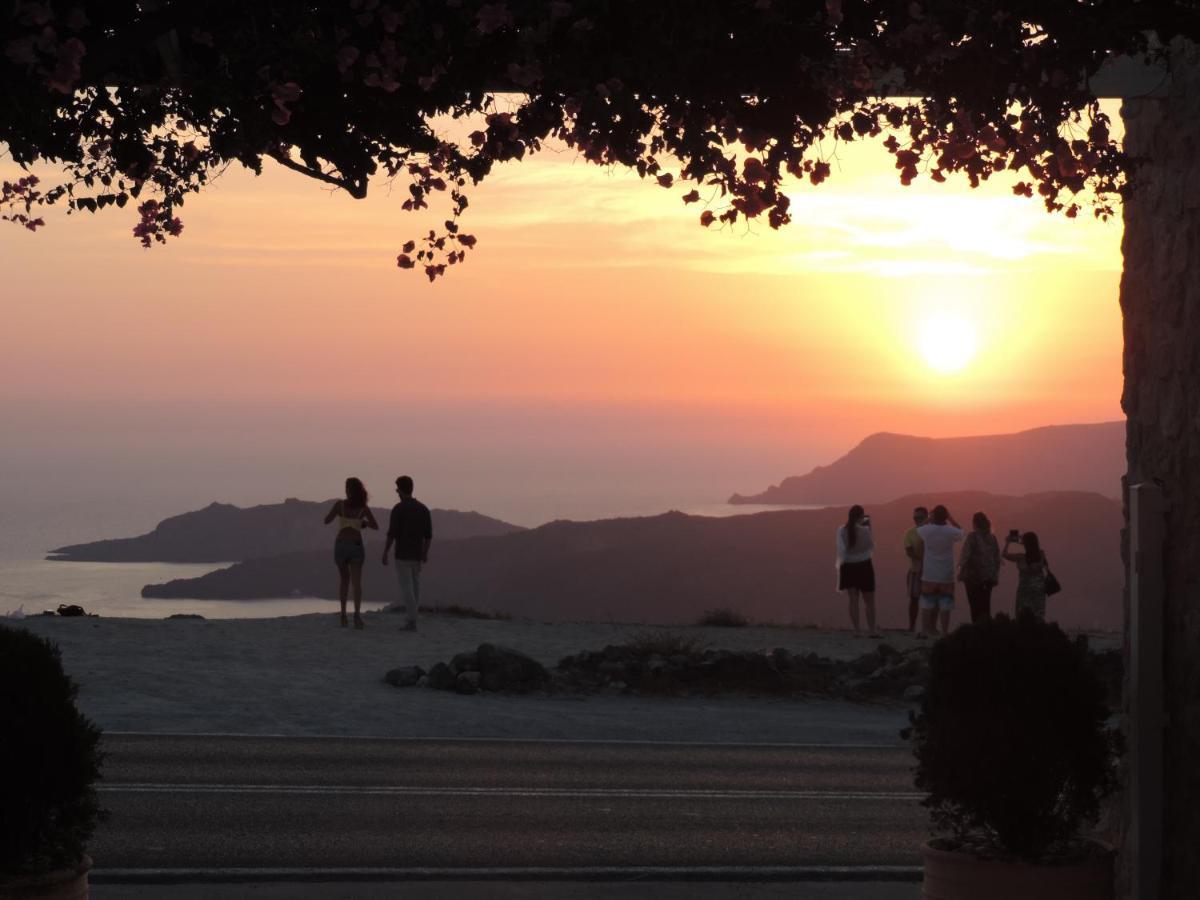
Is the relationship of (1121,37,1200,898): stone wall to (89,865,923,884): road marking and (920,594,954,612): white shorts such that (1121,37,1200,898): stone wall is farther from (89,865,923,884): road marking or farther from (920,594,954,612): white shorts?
(920,594,954,612): white shorts

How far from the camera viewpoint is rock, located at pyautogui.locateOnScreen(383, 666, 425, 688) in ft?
60.1

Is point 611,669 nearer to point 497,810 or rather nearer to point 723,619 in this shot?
point 723,619

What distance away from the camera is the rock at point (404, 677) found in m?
18.3

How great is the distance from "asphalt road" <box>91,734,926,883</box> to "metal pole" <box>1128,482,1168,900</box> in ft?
7.39

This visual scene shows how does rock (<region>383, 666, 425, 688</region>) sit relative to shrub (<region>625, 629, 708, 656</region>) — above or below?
below

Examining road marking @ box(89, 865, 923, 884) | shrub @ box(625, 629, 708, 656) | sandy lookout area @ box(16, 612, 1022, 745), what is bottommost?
road marking @ box(89, 865, 923, 884)

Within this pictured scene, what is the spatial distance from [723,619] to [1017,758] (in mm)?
18270

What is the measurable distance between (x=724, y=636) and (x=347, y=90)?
691 inches

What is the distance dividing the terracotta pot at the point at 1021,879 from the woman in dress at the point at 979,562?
1486cm

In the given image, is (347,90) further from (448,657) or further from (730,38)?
(448,657)

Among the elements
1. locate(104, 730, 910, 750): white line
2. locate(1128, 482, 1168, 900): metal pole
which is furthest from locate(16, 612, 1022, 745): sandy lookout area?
locate(1128, 482, 1168, 900): metal pole

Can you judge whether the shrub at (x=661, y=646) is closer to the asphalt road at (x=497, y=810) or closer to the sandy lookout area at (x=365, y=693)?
the sandy lookout area at (x=365, y=693)

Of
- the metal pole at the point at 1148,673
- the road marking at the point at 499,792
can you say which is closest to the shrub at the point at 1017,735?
the metal pole at the point at 1148,673

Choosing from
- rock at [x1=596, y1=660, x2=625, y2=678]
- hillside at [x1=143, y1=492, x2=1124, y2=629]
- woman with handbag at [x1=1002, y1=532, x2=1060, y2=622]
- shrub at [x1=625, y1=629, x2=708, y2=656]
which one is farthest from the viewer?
hillside at [x1=143, y1=492, x2=1124, y2=629]
